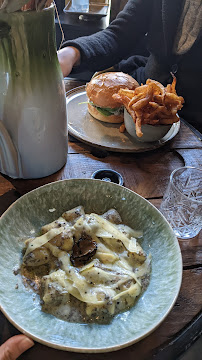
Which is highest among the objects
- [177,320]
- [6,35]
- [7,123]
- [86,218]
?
[6,35]

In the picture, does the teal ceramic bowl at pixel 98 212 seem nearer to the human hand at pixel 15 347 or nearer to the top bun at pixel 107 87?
the human hand at pixel 15 347

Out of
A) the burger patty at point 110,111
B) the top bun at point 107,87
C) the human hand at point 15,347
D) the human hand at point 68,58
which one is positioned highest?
the human hand at point 68,58

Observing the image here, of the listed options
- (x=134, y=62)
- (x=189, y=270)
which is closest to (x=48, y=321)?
(x=189, y=270)

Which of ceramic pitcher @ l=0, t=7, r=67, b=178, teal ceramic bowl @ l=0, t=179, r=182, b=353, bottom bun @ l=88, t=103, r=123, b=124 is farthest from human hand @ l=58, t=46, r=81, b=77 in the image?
teal ceramic bowl @ l=0, t=179, r=182, b=353

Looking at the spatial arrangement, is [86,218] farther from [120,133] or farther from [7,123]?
[120,133]

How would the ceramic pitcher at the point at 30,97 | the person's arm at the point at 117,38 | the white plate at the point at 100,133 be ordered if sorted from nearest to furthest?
the ceramic pitcher at the point at 30,97
the white plate at the point at 100,133
the person's arm at the point at 117,38

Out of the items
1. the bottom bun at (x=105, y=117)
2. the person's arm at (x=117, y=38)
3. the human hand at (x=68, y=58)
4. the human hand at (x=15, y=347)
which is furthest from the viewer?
the person's arm at (x=117, y=38)

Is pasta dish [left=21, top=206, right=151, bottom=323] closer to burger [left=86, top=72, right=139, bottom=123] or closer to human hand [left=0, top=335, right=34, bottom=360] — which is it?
human hand [left=0, top=335, right=34, bottom=360]

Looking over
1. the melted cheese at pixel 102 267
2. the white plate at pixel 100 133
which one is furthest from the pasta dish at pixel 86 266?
the white plate at pixel 100 133
